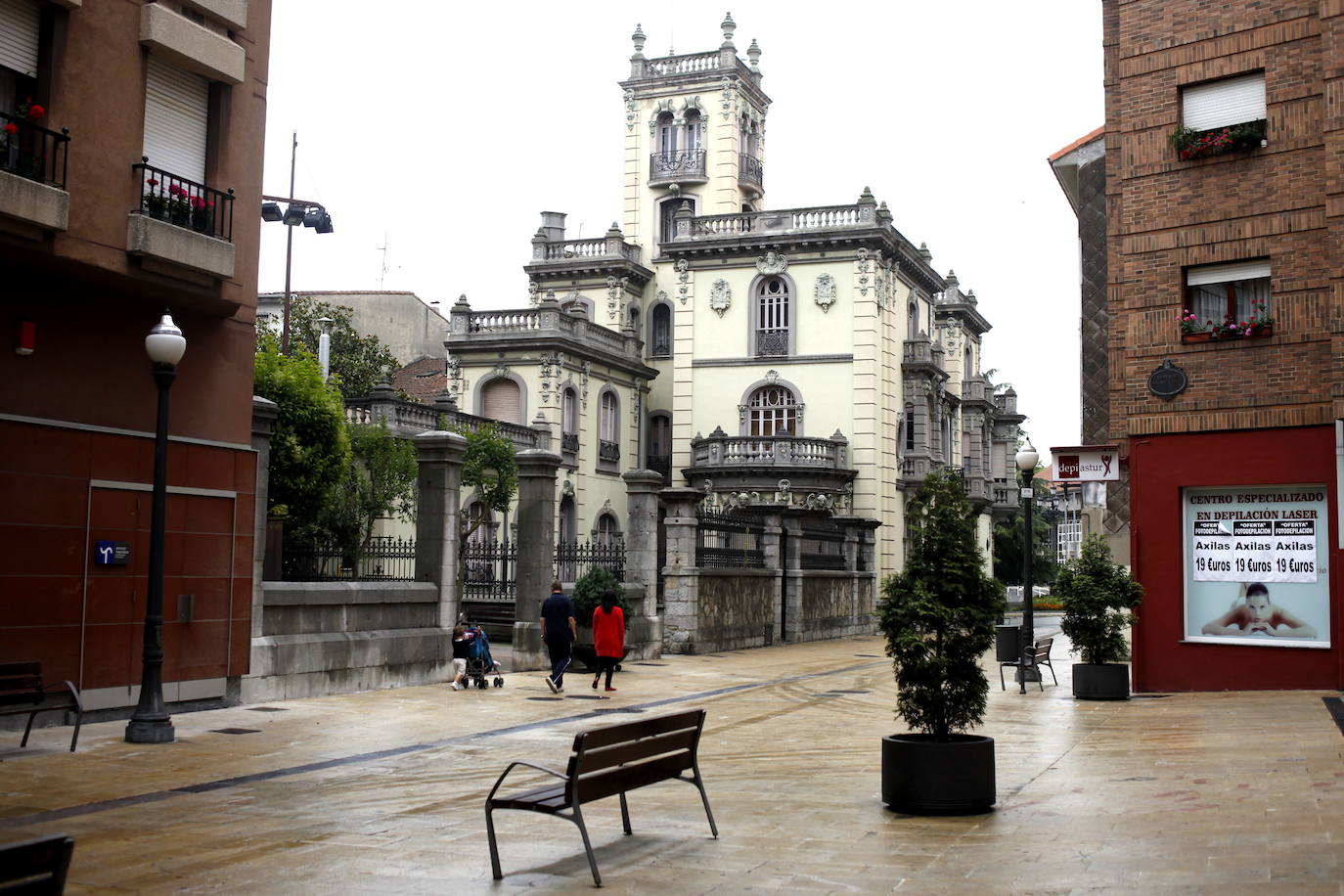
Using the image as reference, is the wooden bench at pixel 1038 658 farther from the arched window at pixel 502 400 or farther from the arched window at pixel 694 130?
the arched window at pixel 694 130

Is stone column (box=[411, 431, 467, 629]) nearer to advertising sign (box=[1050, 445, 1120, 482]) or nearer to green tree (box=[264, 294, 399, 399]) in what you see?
advertising sign (box=[1050, 445, 1120, 482])

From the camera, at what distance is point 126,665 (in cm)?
1380

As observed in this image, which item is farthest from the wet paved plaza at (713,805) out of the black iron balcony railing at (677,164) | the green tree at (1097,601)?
the black iron balcony railing at (677,164)

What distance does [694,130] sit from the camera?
47.0 meters

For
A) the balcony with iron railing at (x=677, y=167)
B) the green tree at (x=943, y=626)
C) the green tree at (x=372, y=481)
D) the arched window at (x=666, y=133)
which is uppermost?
the arched window at (x=666, y=133)

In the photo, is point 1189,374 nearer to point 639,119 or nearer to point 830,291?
point 830,291

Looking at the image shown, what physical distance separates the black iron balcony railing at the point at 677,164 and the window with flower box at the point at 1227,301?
30.0 metres

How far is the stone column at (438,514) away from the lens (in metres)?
18.9

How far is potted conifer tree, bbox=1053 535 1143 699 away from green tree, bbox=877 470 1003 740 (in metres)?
8.01

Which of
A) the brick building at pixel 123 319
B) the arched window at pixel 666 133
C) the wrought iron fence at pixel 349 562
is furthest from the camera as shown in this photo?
the arched window at pixel 666 133

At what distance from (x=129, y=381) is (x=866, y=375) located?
28.9 m

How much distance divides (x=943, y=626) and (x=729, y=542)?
65.7 ft

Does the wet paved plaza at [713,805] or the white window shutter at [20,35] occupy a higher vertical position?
the white window shutter at [20,35]

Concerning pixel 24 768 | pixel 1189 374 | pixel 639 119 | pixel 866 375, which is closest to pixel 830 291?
pixel 866 375
